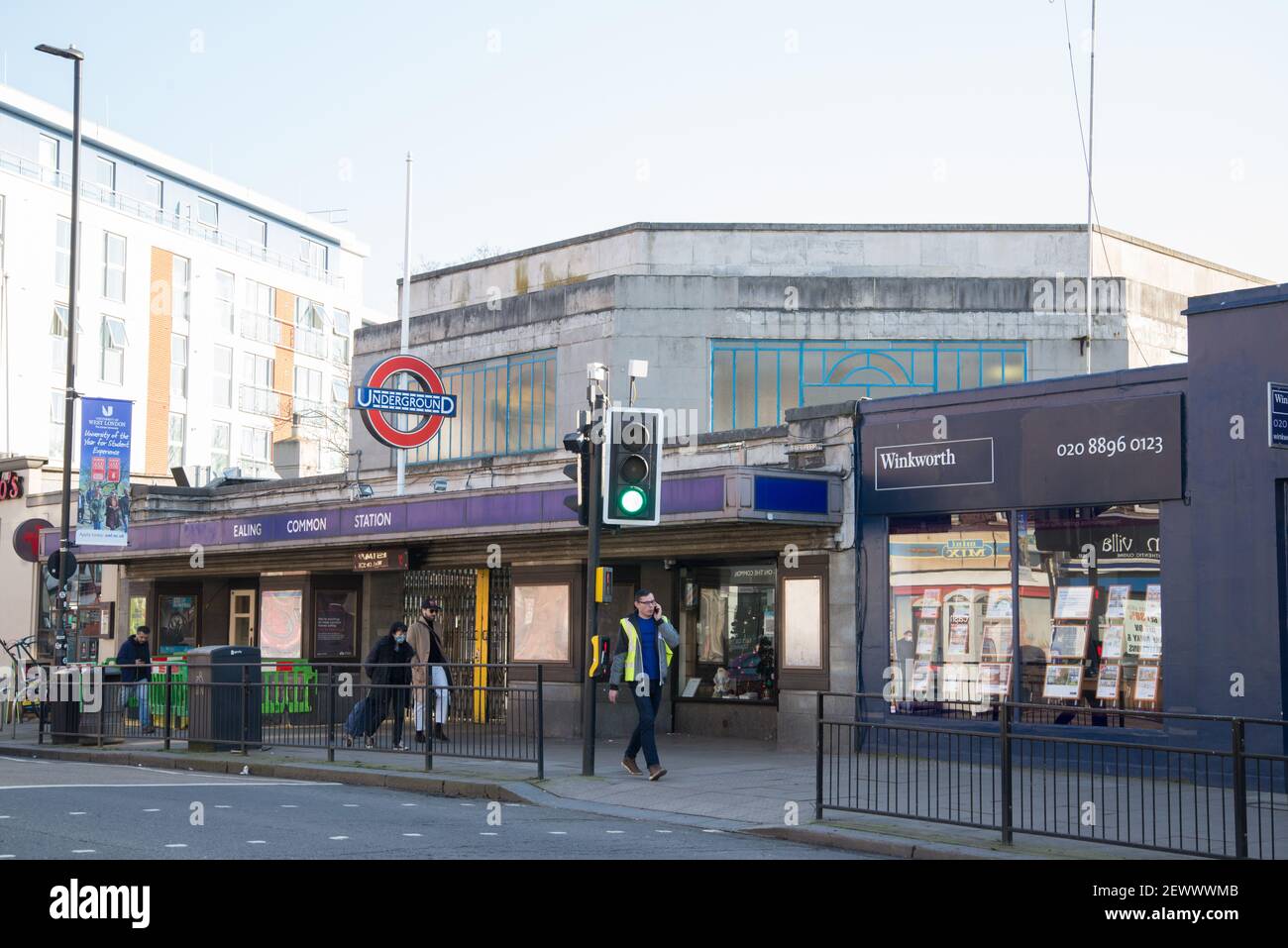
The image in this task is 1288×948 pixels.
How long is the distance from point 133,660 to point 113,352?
A: 1506 inches

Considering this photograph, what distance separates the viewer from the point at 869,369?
82.7ft

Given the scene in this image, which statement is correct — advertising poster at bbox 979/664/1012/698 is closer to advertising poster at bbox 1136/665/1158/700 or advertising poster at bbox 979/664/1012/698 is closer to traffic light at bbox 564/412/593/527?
advertising poster at bbox 1136/665/1158/700

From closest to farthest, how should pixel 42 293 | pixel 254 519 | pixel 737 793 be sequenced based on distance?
1. pixel 737 793
2. pixel 254 519
3. pixel 42 293

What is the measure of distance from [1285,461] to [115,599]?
24611mm

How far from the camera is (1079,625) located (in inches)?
643

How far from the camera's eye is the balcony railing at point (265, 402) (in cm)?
6670

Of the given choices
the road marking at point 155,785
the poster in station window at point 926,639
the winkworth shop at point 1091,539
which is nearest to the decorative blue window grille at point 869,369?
the winkworth shop at point 1091,539

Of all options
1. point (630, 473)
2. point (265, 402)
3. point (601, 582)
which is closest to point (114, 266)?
point (265, 402)

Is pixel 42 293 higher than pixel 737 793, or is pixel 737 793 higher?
pixel 42 293

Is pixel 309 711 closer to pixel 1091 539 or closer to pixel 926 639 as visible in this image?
pixel 926 639

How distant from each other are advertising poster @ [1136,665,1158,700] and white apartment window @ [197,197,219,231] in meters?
58.4

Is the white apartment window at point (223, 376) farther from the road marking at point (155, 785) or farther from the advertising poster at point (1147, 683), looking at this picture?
the advertising poster at point (1147, 683)
